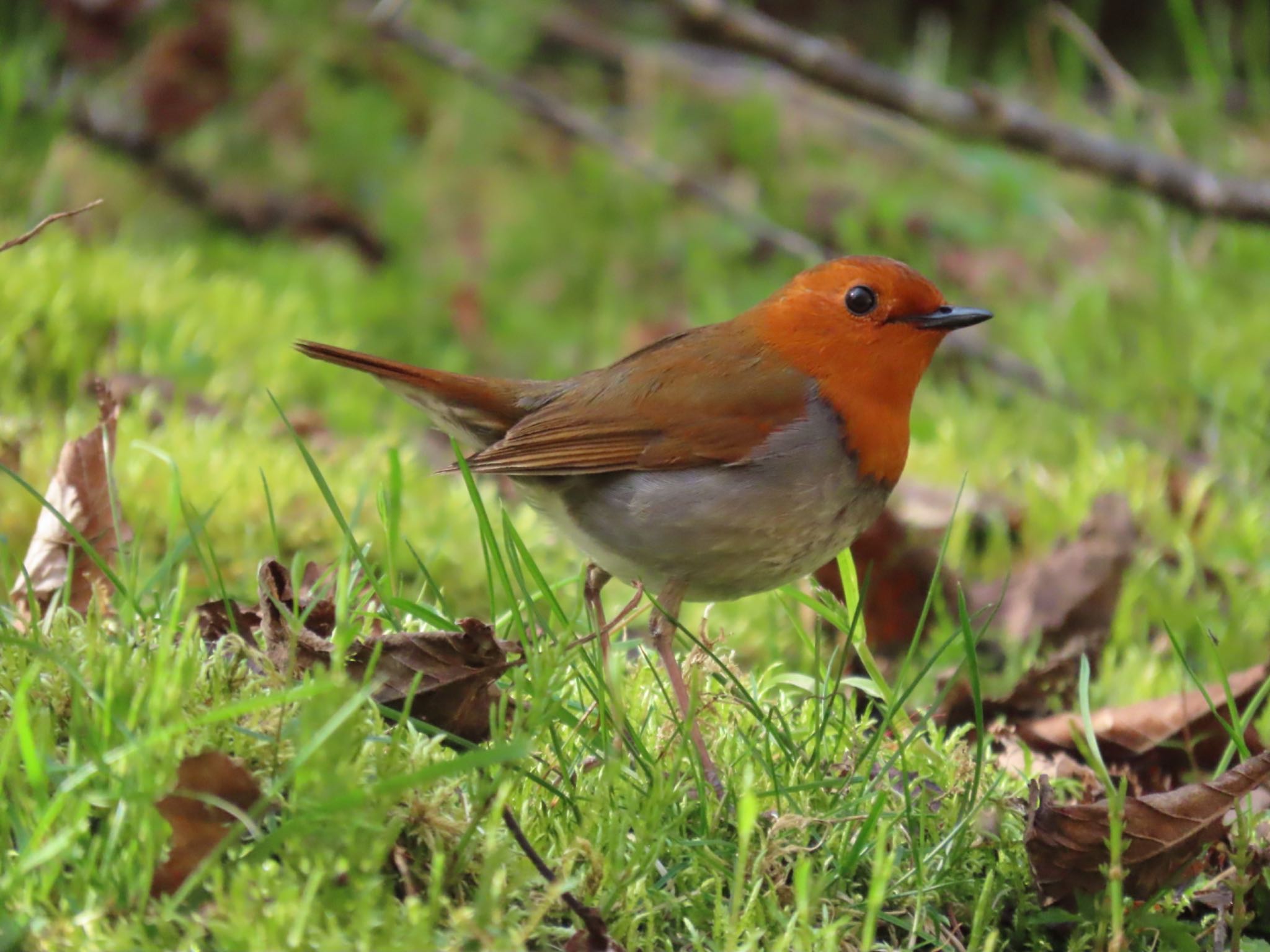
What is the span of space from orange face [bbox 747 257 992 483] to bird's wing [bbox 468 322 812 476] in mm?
74

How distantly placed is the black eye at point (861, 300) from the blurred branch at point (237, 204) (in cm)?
470

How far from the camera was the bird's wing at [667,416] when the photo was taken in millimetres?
2844

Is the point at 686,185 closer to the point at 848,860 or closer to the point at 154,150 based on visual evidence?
the point at 154,150

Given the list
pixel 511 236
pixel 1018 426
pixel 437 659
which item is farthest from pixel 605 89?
pixel 437 659

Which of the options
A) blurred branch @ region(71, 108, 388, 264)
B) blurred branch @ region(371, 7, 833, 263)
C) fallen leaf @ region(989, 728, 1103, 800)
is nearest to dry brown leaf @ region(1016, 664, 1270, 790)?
fallen leaf @ region(989, 728, 1103, 800)

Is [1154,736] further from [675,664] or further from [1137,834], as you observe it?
[675,664]

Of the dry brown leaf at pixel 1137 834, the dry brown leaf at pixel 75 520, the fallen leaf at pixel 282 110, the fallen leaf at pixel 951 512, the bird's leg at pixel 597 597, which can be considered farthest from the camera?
the fallen leaf at pixel 282 110

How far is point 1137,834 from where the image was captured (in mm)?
2105

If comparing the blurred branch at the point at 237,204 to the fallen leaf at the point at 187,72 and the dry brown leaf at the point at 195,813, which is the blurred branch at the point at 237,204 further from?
the dry brown leaf at the point at 195,813

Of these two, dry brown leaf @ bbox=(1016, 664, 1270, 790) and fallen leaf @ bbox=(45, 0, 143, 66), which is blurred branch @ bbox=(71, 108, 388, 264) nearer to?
fallen leaf @ bbox=(45, 0, 143, 66)

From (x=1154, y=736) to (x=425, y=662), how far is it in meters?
1.61

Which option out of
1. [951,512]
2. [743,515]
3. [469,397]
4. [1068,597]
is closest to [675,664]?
[743,515]

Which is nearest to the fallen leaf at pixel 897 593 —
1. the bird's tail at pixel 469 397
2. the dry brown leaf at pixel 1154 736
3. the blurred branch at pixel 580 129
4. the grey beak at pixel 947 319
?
the dry brown leaf at pixel 1154 736

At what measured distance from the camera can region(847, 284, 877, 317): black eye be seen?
9.71 feet
